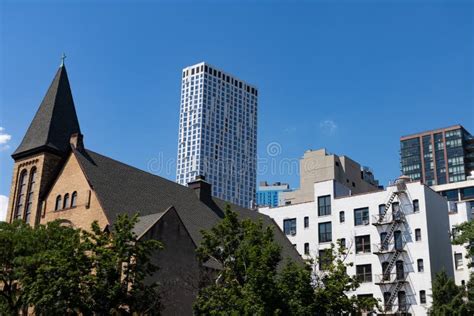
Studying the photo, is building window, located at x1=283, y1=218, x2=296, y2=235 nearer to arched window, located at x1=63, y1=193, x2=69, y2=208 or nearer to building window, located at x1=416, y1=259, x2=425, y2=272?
building window, located at x1=416, y1=259, x2=425, y2=272

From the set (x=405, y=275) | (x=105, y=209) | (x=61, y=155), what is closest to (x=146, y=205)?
(x=105, y=209)

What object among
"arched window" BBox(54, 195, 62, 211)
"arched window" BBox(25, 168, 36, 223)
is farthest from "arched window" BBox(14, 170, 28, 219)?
"arched window" BBox(54, 195, 62, 211)

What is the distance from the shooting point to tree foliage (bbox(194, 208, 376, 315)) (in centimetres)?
2984

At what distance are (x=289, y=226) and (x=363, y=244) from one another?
361 inches

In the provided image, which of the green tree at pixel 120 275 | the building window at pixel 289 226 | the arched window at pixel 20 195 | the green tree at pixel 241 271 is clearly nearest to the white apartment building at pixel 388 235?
the building window at pixel 289 226

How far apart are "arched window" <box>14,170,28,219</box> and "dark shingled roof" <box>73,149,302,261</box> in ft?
20.5

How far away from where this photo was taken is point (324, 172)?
78188 mm

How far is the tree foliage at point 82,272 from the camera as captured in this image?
2959 cm

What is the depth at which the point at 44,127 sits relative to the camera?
48.7 m

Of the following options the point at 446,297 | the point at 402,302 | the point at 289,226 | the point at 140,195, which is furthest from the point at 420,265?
the point at 140,195

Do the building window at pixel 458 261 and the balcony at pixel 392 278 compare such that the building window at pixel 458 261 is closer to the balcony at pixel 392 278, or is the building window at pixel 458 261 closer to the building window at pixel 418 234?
the building window at pixel 418 234

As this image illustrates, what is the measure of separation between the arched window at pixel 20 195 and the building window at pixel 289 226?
29.9 metres

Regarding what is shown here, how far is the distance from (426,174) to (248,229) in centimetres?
15137

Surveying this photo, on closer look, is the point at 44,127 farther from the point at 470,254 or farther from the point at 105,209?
the point at 470,254
